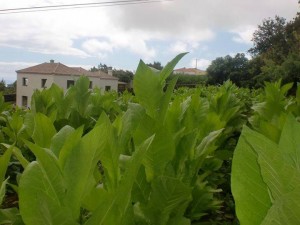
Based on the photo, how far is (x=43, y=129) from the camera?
1429 mm

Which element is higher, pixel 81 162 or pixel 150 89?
pixel 150 89

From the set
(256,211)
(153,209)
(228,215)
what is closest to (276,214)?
(256,211)

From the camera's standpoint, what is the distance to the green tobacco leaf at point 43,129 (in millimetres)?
1423

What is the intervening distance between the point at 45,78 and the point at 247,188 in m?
60.2

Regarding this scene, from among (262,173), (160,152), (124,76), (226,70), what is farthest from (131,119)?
(124,76)

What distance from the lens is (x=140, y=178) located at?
146cm

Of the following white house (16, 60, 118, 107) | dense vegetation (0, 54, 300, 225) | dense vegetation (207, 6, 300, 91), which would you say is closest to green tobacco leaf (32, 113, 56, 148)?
dense vegetation (0, 54, 300, 225)

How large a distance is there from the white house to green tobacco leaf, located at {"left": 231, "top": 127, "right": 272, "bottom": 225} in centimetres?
5652

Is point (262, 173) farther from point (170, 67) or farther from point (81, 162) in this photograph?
point (170, 67)

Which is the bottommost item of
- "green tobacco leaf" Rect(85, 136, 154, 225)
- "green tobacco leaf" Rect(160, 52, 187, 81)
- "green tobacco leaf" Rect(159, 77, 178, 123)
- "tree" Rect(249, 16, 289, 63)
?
"green tobacco leaf" Rect(85, 136, 154, 225)

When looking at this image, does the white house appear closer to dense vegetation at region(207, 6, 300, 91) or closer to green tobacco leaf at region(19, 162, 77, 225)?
dense vegetation at region(207, 6, 300, 91)

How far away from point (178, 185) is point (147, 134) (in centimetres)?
36

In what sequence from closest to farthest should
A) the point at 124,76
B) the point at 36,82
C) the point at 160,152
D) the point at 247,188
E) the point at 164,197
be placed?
the point at 247,188
the point at 164,197
the point at 160,152
the point at 36,82
the point at 124,76

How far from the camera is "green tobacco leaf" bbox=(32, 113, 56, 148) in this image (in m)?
1.42
